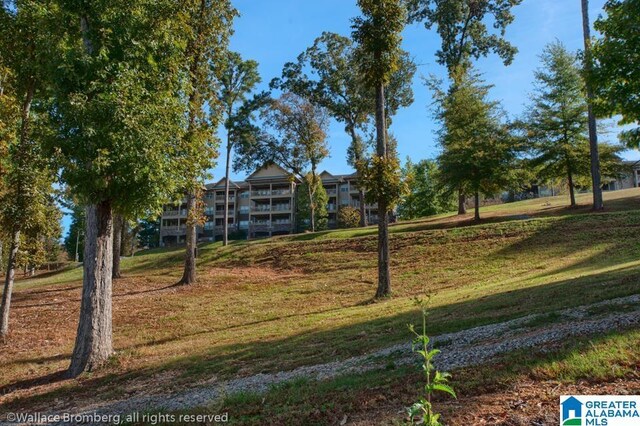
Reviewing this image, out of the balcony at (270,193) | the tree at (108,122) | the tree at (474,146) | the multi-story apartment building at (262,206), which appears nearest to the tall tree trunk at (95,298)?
the tree at (108,122)

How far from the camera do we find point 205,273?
25641mm

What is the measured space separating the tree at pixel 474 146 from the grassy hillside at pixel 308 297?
2.88m

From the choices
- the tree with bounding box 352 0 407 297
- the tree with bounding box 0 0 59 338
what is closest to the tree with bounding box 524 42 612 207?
the tree with bounding box 352 0 407 297

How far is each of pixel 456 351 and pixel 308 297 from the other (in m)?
11.8

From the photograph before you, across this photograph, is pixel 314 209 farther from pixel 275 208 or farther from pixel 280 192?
pixel 280 192

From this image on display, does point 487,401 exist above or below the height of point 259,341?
above

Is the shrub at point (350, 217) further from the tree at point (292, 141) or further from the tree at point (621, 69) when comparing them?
the tree at point (621, 69)

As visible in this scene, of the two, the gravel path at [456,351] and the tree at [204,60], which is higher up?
the tree at [204,60]

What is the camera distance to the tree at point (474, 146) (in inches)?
1082

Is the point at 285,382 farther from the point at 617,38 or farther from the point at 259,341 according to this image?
the point at 617,38

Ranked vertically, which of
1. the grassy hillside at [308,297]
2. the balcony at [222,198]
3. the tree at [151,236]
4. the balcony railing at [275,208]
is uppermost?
the balcony at [222,198]

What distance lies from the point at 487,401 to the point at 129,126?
8352 millimetres

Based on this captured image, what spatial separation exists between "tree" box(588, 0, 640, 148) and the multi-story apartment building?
62332 millimetres

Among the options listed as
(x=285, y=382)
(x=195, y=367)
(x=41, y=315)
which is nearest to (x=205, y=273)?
(x=41, y=315)
